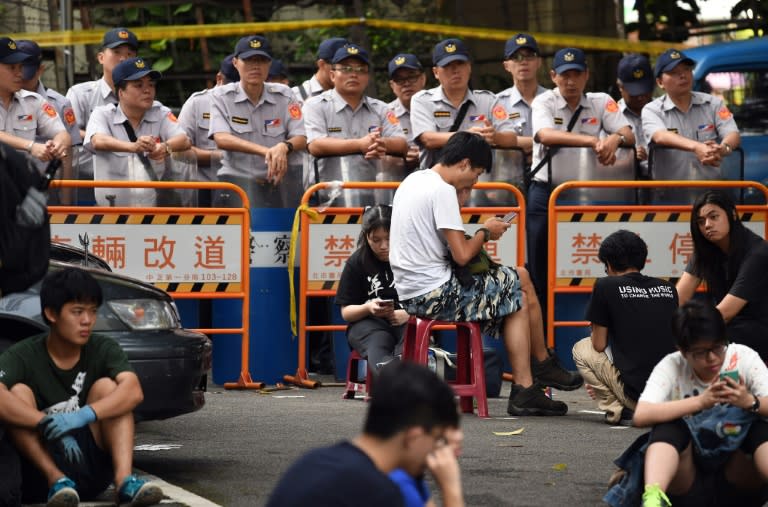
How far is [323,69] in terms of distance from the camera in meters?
12.9

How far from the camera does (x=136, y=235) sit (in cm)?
1060

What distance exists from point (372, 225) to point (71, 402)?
3.77 meters

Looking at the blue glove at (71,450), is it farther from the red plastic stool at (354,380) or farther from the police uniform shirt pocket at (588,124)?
the police uniform shirt pocket at (588,124)

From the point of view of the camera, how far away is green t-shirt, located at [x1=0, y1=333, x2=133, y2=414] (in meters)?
6.30

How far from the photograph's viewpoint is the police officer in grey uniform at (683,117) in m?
11.7

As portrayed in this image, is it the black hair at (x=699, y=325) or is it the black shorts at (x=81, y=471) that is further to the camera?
the black shorts at (x=81, y=471)

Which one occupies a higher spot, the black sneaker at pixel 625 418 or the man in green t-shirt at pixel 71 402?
the man in green t-shirt at pixel 71 402

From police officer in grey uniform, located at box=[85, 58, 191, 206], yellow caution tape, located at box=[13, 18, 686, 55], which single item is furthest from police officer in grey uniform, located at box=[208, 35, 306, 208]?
yellow caution tape, located at box=[13, 18, 686, 55]

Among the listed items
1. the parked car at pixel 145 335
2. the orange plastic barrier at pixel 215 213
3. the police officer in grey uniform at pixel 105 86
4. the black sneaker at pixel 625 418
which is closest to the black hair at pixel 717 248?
the black sneaker at pixel 625 418

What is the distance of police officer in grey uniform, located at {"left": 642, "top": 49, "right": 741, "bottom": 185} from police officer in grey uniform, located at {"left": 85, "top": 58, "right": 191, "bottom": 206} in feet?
11.8

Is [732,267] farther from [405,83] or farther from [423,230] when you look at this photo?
[405,83]

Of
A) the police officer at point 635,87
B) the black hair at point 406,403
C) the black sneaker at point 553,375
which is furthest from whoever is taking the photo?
the police officer at point 635,87

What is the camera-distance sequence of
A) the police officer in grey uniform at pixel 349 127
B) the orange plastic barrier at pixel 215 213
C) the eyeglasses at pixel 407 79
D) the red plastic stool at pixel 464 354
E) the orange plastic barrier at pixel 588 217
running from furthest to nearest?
1. the eyeglasses at pixel 407 79
2. the police officer in grey uniform at pixel 349 127
3. the orange plastic barrier at pixel 588 217
4. the orange plastic barrier at pixel 215 213
5. the red plastic stool at pixel 464 354

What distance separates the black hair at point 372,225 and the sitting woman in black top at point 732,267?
2079 millimetres
